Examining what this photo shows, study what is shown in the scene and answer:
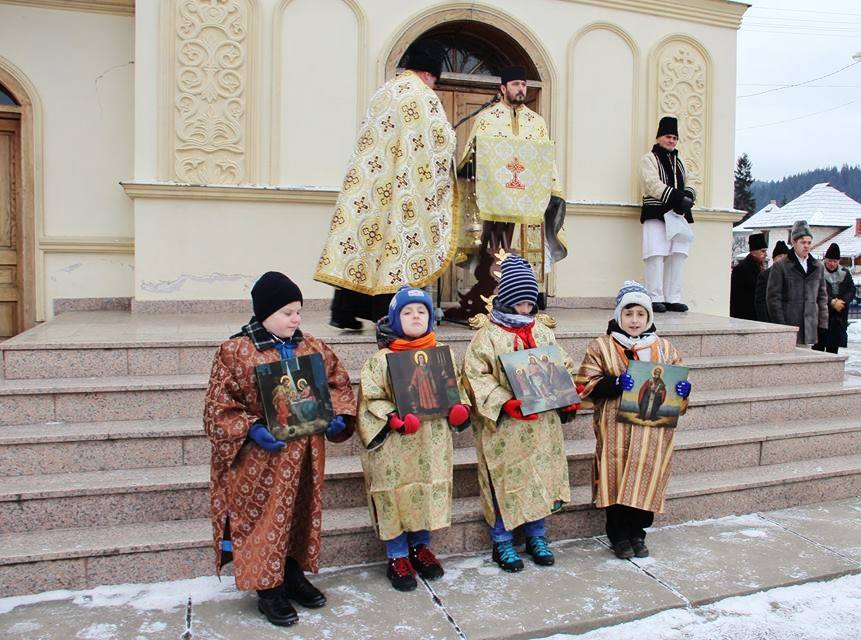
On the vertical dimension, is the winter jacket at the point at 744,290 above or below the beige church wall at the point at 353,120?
below

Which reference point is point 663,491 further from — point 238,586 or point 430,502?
point 238,586

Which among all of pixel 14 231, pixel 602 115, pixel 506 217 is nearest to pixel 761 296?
pixel 602 115

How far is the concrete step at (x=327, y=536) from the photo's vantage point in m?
3.48

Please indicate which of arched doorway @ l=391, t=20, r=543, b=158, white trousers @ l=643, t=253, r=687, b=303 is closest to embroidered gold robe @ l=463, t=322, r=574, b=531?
white trousers @ l=643, t=253, r=687, b=303

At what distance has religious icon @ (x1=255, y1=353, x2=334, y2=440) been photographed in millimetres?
3213

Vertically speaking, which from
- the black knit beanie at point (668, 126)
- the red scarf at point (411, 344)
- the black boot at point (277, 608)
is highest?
the black knit beanie at point (668, 126)

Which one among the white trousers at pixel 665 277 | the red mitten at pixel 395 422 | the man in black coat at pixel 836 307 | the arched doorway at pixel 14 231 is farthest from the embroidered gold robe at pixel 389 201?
the man in black coat at pixel 836 307

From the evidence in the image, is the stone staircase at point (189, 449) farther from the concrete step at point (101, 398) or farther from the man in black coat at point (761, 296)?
the man in black coat at point (761, 296)

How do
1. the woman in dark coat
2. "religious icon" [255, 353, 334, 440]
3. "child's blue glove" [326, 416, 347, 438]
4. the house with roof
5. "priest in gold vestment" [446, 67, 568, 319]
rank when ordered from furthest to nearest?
the house with roof → the woman in dark coat → "priest in gold vestment" [446, 67, 568, 319] → "child's blue glove" [326, 416, 347, 438] → "religious icon" [255, 353, 334, 440]

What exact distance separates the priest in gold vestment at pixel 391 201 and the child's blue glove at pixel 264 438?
208cm

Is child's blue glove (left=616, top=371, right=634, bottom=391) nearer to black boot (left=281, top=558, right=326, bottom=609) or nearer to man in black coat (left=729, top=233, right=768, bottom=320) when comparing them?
black boot (left=281, top=558, right=326, bottom=609)

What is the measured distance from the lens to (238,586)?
3.23m

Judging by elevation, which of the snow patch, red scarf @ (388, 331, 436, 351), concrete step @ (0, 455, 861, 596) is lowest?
the snow patch

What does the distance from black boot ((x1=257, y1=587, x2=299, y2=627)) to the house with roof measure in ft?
107
